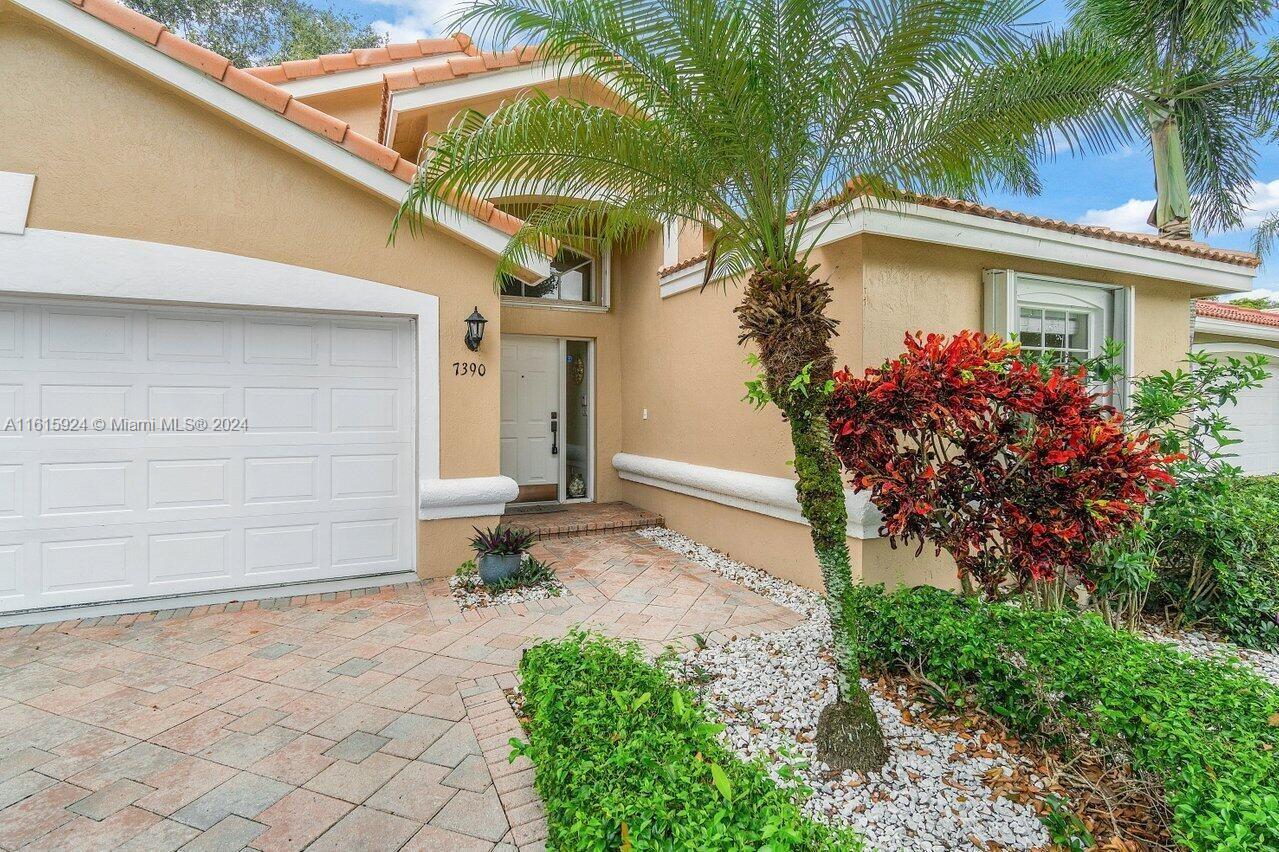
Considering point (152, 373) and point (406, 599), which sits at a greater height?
point (152, 373)

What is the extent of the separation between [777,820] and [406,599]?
4.59m

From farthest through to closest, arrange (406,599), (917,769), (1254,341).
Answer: (1254,341), (406,599), (917,769)

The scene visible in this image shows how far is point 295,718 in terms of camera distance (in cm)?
357

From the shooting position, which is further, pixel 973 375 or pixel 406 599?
pixel 406 599

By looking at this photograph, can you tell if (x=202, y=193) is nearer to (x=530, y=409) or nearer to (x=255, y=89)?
(x=255, y=89)

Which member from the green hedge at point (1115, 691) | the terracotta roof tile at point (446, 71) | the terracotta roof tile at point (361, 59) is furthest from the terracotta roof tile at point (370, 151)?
the green hedge at point (1115, 691)

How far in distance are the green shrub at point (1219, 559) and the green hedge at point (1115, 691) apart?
2.36 m

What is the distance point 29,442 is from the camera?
16.5 ft

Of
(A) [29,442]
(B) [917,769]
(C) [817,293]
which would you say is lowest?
(B) [917,769]

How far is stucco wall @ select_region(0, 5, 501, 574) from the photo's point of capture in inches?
191

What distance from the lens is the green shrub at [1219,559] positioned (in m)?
5.13

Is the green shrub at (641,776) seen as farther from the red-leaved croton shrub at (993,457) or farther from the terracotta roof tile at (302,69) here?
the terracotta roof tile at (302,69)

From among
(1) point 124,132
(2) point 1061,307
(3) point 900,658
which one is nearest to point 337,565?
(1) point 124,132

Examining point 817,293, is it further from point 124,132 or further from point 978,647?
point 124,132
